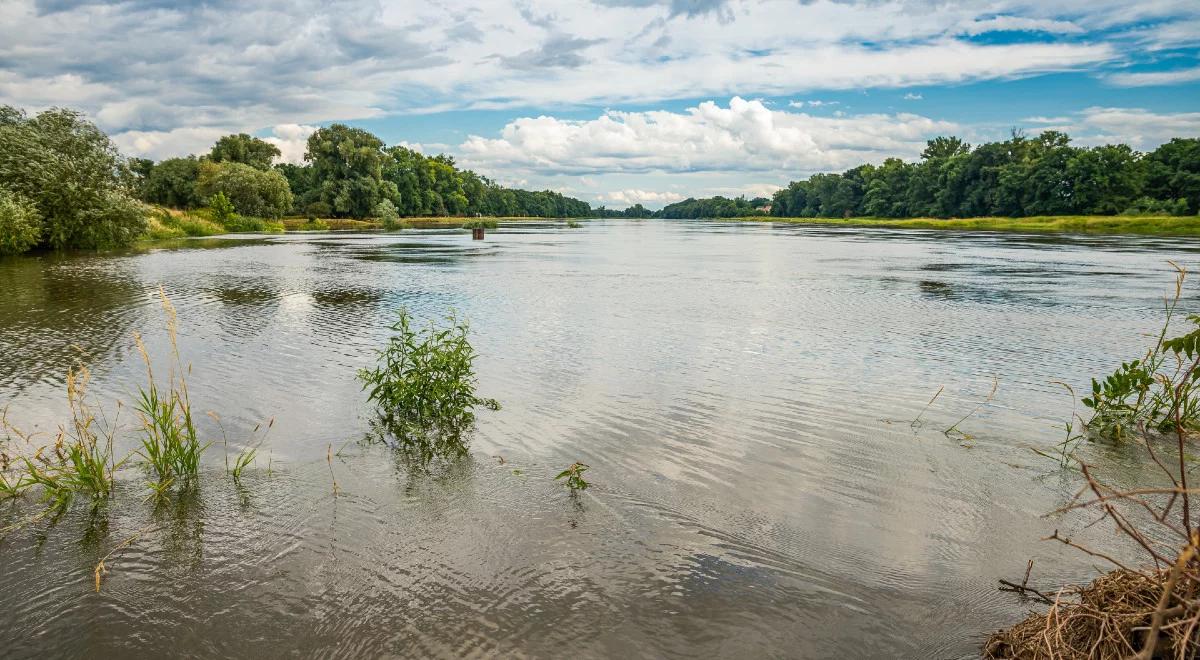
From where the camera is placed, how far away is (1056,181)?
125000 mm

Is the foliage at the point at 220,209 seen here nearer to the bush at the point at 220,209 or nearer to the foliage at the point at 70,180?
the bush at the point at 220,209

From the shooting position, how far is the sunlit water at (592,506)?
5363 millimetres

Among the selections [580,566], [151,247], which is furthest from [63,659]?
[151,247]

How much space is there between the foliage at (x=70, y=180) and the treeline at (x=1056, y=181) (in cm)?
13434

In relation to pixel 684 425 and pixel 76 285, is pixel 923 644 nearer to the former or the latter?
pixel 684 425

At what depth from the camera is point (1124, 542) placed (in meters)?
6.85

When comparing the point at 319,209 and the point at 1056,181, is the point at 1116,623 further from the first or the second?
the point at 1056,181

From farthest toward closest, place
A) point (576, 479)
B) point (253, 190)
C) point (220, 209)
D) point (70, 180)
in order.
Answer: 1. point (253, 190)
2. point (220, 209)
3. point (70, 180)
4. point (576, 479)

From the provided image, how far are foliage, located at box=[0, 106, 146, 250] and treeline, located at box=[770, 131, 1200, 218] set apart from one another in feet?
441

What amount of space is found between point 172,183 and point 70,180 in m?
97.7

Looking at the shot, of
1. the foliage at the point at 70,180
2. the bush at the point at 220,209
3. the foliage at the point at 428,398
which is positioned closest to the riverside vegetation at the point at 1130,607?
the foliage at the point at 428,398

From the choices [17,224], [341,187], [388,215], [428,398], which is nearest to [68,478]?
[428,398]

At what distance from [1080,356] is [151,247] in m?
58.5

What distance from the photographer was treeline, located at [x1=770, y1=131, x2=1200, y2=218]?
367 ft
